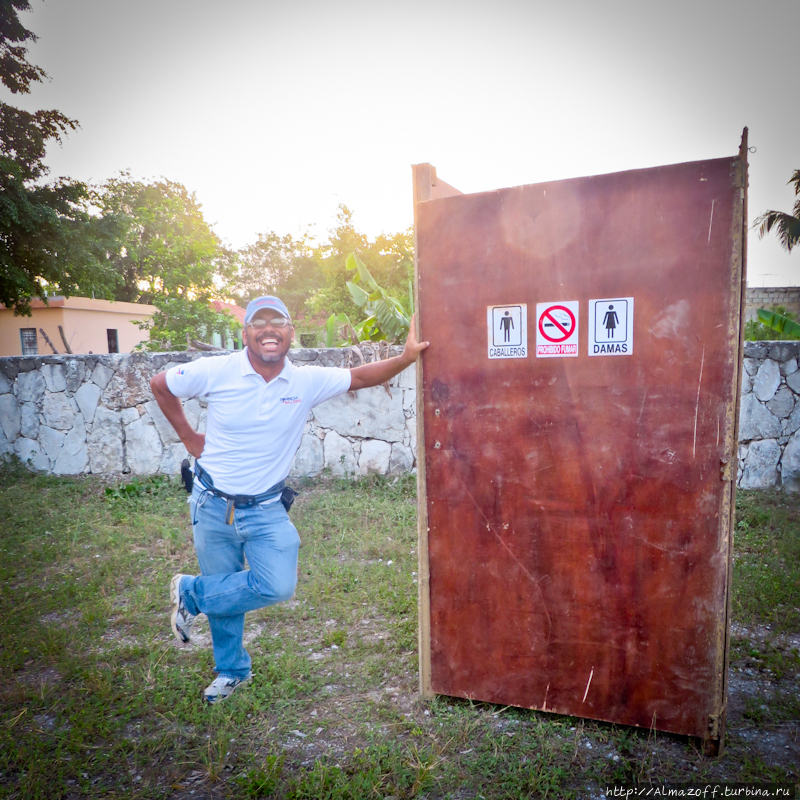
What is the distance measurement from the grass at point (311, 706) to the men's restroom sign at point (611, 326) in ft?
5.62

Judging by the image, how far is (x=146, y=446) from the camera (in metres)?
8.00

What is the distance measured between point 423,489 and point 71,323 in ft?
72.5

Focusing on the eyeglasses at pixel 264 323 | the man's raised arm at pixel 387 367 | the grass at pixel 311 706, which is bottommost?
the grass at pixel 311 706

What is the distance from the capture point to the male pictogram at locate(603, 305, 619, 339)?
2568 millimetres

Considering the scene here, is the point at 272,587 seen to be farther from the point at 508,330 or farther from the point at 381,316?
the point at 381,316

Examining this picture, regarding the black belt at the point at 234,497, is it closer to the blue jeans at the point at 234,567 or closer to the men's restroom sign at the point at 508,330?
the blue jeans at the point at 234,567

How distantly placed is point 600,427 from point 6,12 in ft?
50.2

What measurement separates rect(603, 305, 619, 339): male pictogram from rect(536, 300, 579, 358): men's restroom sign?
0.13 m

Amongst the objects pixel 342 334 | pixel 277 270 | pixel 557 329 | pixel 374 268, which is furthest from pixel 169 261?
pixel 557 329

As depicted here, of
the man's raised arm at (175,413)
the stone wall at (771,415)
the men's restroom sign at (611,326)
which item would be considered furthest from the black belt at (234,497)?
the stone wall at (771,415)

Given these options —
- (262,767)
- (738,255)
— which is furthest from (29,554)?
(738,255)

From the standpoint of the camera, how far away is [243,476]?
308 cm

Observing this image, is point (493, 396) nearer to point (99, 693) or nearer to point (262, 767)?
point (262, 767)

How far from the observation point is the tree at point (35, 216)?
1143 cm
